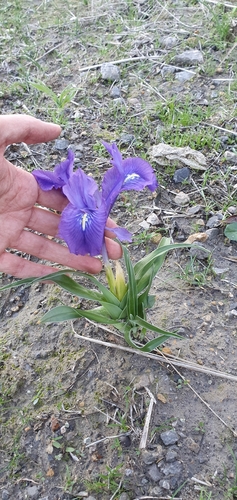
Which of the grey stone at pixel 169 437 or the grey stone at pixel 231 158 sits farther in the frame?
the grey stone at pixel 231 158

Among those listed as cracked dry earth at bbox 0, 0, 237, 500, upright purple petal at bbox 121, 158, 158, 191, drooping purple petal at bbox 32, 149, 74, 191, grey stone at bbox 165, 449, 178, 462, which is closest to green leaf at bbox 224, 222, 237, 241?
cracked dry earth at bbox 0, 0, 237, 500

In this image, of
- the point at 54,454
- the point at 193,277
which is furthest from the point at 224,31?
the point at 54,454

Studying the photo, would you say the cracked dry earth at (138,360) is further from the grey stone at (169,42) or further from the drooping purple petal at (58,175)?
the drooping purple petal at (58,175)

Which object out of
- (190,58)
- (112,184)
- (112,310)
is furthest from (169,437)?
(190,58)

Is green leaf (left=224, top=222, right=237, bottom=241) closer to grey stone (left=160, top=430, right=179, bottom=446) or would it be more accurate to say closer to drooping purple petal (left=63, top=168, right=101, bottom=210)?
drooping purple petal (left=63, top=168, right=101, bottom=210)

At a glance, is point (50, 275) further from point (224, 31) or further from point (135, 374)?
point (224, 31)

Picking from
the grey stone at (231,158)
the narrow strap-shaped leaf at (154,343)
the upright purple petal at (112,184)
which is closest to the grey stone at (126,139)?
the grey stone at (231,158)

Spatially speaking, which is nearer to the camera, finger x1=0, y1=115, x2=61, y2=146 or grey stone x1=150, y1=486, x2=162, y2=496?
grey stone x1=150, y1=486, x2=162, y2=496
